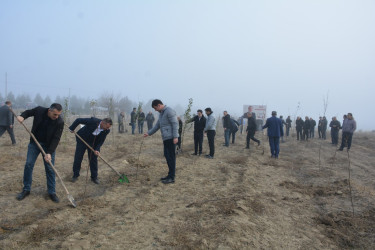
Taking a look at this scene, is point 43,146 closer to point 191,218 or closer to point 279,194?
point 191,218

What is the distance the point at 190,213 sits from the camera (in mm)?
4133

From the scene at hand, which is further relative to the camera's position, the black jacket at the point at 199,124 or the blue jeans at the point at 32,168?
the black jacket at the point at 199,124

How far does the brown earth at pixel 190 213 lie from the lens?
10.8ft

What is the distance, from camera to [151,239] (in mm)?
3312

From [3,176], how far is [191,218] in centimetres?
467

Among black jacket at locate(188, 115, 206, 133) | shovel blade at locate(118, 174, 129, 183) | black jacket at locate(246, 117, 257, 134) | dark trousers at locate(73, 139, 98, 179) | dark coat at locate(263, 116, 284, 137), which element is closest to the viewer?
dark trousers at locate(73, 139, 98, 179)

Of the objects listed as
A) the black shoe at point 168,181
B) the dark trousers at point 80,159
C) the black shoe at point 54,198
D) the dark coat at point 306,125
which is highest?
the dark coat at point 306,125

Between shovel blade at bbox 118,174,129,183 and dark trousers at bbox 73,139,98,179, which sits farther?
shovel blade at bbox 118,174,129,183

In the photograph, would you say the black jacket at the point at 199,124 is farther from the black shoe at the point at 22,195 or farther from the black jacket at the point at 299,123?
the black jacket at the point at 299,123

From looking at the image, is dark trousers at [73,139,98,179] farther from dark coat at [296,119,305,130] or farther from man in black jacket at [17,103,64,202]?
dark coat at [296,119,305,130]

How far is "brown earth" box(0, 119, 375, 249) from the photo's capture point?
3307 millimetres


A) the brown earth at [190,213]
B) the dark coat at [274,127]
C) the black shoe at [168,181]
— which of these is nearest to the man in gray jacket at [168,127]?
the black shoe at [168,181]

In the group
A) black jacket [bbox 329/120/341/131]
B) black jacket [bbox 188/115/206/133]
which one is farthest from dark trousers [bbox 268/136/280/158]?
black jacket [bbox 329/120/341/131]

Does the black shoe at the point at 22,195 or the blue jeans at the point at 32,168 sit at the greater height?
the blue jeans at the point at 32,168
